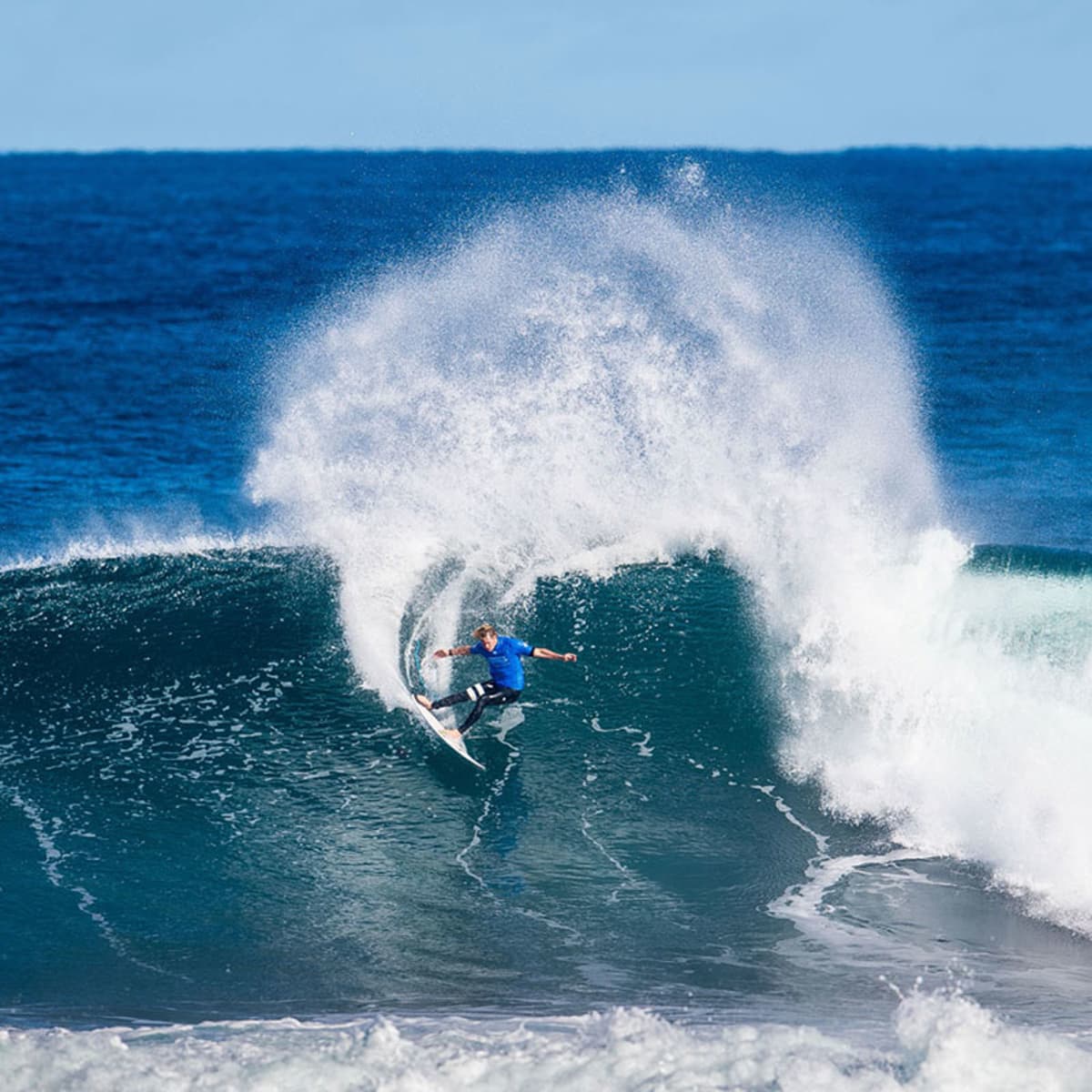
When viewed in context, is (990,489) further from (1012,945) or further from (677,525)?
(1012,945)

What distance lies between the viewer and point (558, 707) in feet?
51.0

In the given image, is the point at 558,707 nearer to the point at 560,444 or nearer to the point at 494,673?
the point at 494,673

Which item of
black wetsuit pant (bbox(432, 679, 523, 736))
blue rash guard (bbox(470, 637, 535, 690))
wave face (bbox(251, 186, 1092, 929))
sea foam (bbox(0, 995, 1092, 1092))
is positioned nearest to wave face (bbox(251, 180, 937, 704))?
wave face (bbox(251, 186, 1092, 929))

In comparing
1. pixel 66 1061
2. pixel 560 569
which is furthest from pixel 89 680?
pixel 66 1061

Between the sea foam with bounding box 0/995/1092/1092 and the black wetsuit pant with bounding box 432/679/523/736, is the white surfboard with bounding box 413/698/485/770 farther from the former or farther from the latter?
the sea foam with bounding box 0/995/1092/1092

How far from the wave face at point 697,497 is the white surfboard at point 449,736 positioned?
3.09 feet

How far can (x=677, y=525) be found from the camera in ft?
63.5

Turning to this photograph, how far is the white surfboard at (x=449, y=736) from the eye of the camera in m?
14.3

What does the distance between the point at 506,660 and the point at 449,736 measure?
36.6 inches

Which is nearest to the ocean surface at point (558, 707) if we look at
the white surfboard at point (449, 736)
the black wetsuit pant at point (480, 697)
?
the white surfboard at point (449, 736)

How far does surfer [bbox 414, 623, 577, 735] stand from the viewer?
14078 mm

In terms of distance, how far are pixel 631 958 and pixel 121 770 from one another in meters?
5.48

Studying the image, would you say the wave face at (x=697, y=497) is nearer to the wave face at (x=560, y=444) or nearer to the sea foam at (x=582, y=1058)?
the wave face at (x=560, y=444)

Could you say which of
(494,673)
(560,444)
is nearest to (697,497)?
(560,444)
